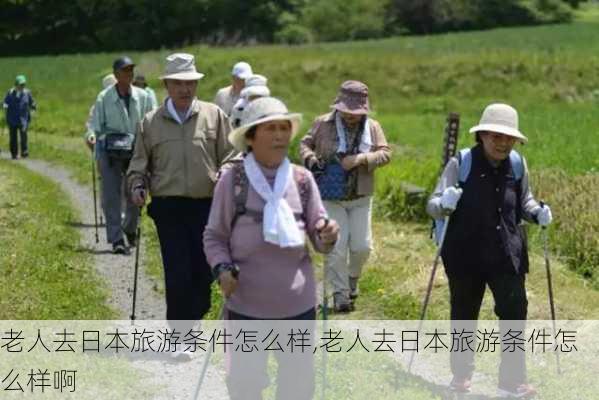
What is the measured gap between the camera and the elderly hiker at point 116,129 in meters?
10.6

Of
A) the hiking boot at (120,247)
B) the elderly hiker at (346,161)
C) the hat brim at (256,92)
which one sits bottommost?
the hiking boot at (120,247)

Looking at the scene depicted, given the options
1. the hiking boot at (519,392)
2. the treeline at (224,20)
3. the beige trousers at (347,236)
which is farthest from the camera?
the treeline at (224,20)

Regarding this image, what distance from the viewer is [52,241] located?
11805mm

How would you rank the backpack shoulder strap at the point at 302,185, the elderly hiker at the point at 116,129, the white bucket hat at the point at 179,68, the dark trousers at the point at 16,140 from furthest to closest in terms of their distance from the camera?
the dark trousers at the point at 16,140 < the elderly hiker at the point at 116,129 < the white bucket hat at the point at 179,68 < the backpack shoulder strap at the point at 302,185

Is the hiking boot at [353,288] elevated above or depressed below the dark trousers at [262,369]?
below

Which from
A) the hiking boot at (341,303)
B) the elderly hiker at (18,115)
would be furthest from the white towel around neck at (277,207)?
the elderly hiker at (18,115)

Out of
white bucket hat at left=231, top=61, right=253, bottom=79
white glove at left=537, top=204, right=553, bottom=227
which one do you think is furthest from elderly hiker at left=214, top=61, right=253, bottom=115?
white glove at left=537, top=204, right=553, bottom=227

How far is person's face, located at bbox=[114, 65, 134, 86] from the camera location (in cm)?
1026

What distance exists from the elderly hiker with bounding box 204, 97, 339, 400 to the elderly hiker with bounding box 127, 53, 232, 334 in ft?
6.92

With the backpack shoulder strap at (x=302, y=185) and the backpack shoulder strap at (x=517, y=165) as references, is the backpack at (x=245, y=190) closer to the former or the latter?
the backpack shoulder strap at (x=302, y=185)

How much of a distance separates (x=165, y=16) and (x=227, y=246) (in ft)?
211

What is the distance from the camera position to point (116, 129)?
10.7m

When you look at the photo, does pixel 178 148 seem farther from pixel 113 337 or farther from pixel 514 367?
pixel 514 367

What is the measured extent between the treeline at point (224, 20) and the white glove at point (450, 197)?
59055 mm
